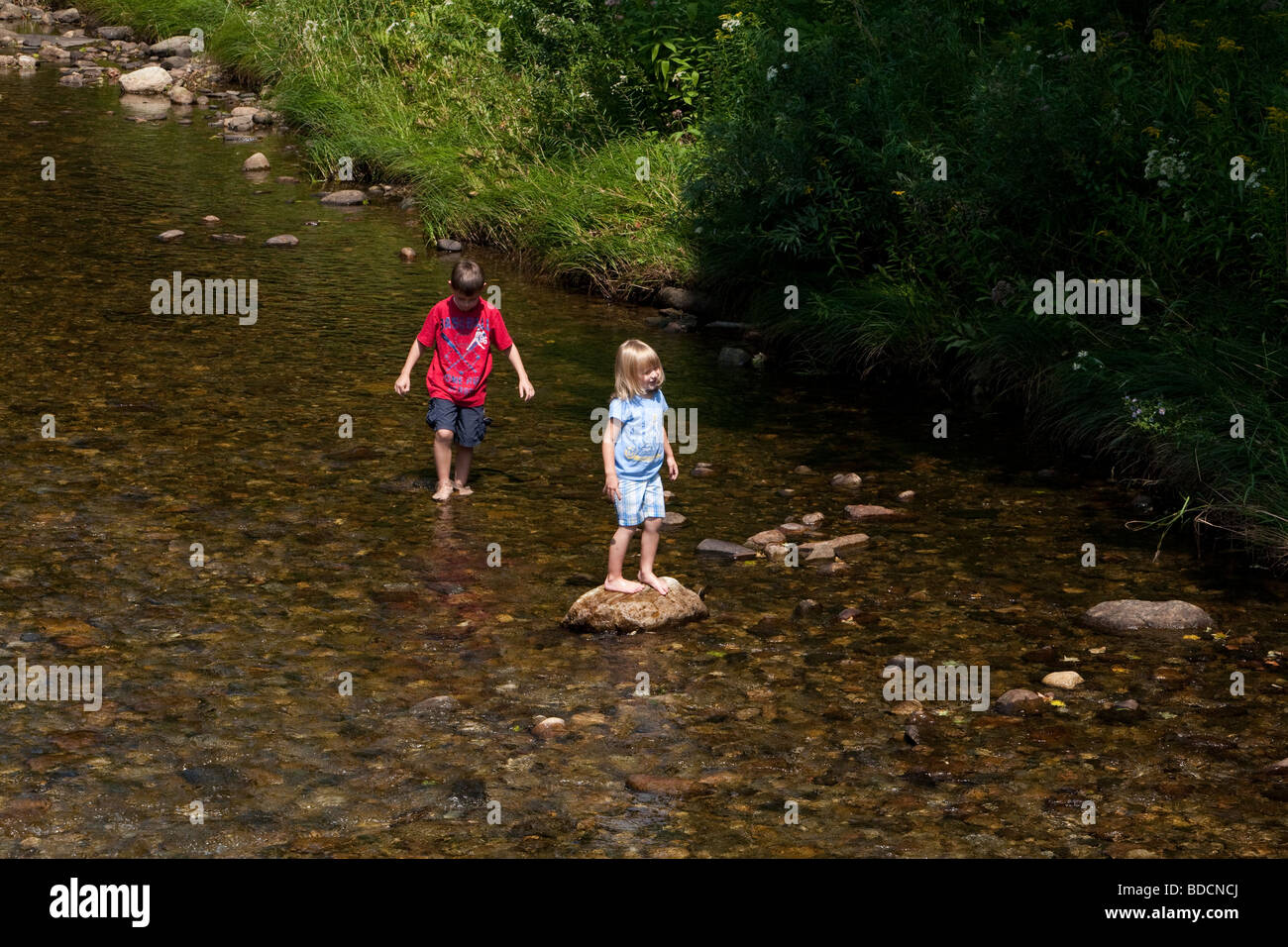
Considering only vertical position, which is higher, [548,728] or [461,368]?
[461,368]

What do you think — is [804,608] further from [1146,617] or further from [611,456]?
[1146,617]

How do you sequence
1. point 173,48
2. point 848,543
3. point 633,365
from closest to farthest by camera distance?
1. point 633,365
2. point 848,543
3. point 173,48

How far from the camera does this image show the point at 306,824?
5.25 metres

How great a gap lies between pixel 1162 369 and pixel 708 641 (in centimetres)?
397

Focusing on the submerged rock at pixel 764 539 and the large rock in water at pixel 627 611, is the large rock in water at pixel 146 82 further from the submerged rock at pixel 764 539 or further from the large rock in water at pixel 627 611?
the large rock in water at pixel 627 611

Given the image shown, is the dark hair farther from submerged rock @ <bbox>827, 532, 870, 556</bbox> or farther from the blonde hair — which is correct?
submerged rock @ <bbox>827, 532, 870, 556</bbox>

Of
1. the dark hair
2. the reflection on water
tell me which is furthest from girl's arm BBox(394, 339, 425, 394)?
the reflection on water

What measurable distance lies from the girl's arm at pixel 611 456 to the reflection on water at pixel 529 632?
28.3 inches

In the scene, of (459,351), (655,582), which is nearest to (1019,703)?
(655,582)

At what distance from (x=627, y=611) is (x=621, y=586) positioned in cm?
15

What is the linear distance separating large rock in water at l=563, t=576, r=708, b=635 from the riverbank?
3064 mm

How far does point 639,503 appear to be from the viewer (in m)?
7.26

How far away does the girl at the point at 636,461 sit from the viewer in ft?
23.4

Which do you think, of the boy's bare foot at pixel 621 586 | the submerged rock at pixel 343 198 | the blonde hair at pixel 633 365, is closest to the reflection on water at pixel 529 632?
the boy's bare foot at pixel 621 586
